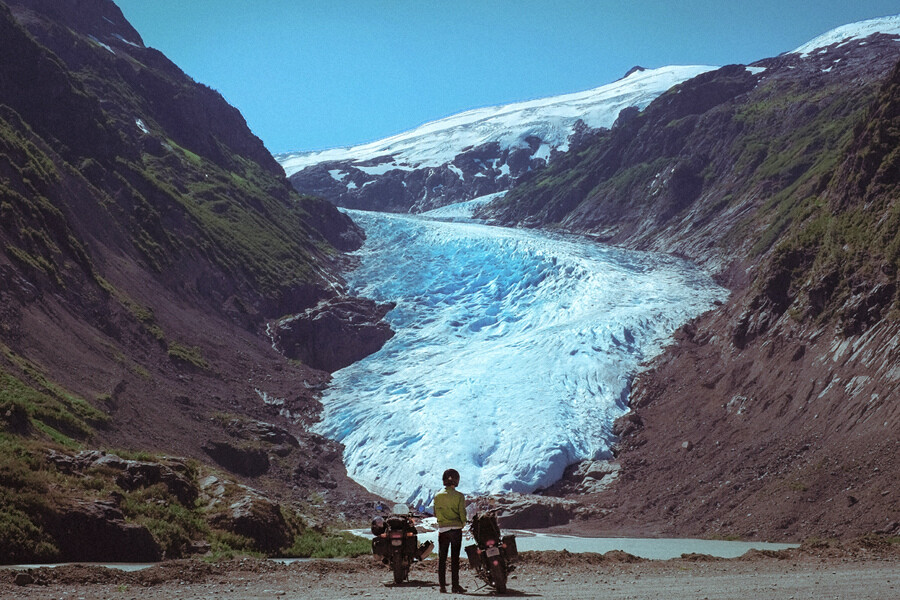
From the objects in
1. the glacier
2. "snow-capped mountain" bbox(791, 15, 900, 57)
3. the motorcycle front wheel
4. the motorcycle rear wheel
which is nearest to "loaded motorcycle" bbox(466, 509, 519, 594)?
the motorcycle rear wheel

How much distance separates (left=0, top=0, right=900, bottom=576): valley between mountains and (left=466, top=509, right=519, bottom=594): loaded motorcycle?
6.99 meters

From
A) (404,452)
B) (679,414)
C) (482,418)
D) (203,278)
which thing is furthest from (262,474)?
(203,278)

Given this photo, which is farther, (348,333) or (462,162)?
(462,162)

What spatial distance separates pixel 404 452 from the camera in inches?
1891

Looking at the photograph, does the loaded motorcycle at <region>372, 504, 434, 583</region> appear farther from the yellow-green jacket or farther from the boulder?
the boulder

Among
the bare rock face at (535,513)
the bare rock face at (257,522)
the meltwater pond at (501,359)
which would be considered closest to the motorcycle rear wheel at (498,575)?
the bare rock face at (257,522)

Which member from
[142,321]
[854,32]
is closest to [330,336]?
[142,321]

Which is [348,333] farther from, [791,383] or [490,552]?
[490,552]

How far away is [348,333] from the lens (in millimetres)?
66125

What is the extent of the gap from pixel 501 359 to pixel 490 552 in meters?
44.1

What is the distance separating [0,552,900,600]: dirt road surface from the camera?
12.8 meters

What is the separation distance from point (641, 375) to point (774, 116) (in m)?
56.7

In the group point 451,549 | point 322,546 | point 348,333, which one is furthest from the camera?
point 348,333

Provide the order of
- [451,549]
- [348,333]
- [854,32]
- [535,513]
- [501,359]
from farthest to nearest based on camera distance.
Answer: [854,32] → [348,333] → [501,359] → [535,513] → [451,549]
